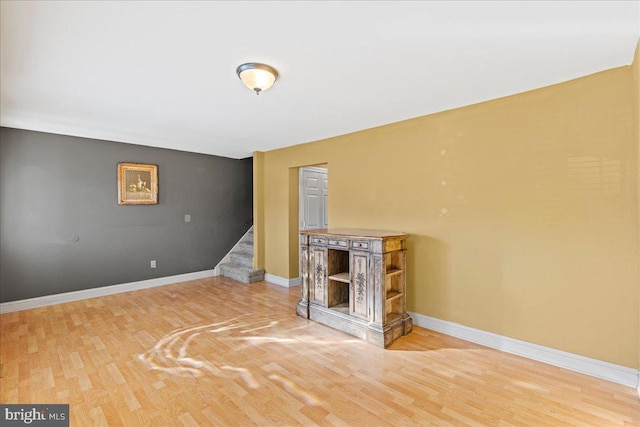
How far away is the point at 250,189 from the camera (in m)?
6.41

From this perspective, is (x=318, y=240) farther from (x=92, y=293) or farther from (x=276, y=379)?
(x=92, y=293)

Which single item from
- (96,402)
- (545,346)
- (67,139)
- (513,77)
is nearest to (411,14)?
(513,77)

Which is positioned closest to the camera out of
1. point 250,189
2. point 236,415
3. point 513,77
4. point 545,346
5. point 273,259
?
point 236,415

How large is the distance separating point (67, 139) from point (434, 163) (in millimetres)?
4983

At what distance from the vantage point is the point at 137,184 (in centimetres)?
479

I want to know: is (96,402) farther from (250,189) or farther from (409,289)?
(250,189)

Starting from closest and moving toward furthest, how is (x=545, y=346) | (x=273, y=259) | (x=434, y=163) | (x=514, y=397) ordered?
(x=514, y=397)
(x=545, y=346)
(x=434, y=163)
(x=273, y=259)

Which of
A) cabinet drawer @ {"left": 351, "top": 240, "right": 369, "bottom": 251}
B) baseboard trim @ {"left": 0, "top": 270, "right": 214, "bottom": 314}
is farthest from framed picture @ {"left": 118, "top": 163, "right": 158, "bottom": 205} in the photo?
cabinet drawer @ {"left": 351, "top": 240, "right": 369, "bottom": 251}

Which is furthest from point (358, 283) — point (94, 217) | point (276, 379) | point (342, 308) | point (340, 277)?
point (94, 217)

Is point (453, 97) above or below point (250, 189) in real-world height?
above

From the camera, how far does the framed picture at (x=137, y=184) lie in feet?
15.2

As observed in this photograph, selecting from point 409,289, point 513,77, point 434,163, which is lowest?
point 409,289

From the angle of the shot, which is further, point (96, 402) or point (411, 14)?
point (96, 402)

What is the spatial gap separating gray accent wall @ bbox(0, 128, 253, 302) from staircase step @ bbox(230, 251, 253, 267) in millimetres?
211
